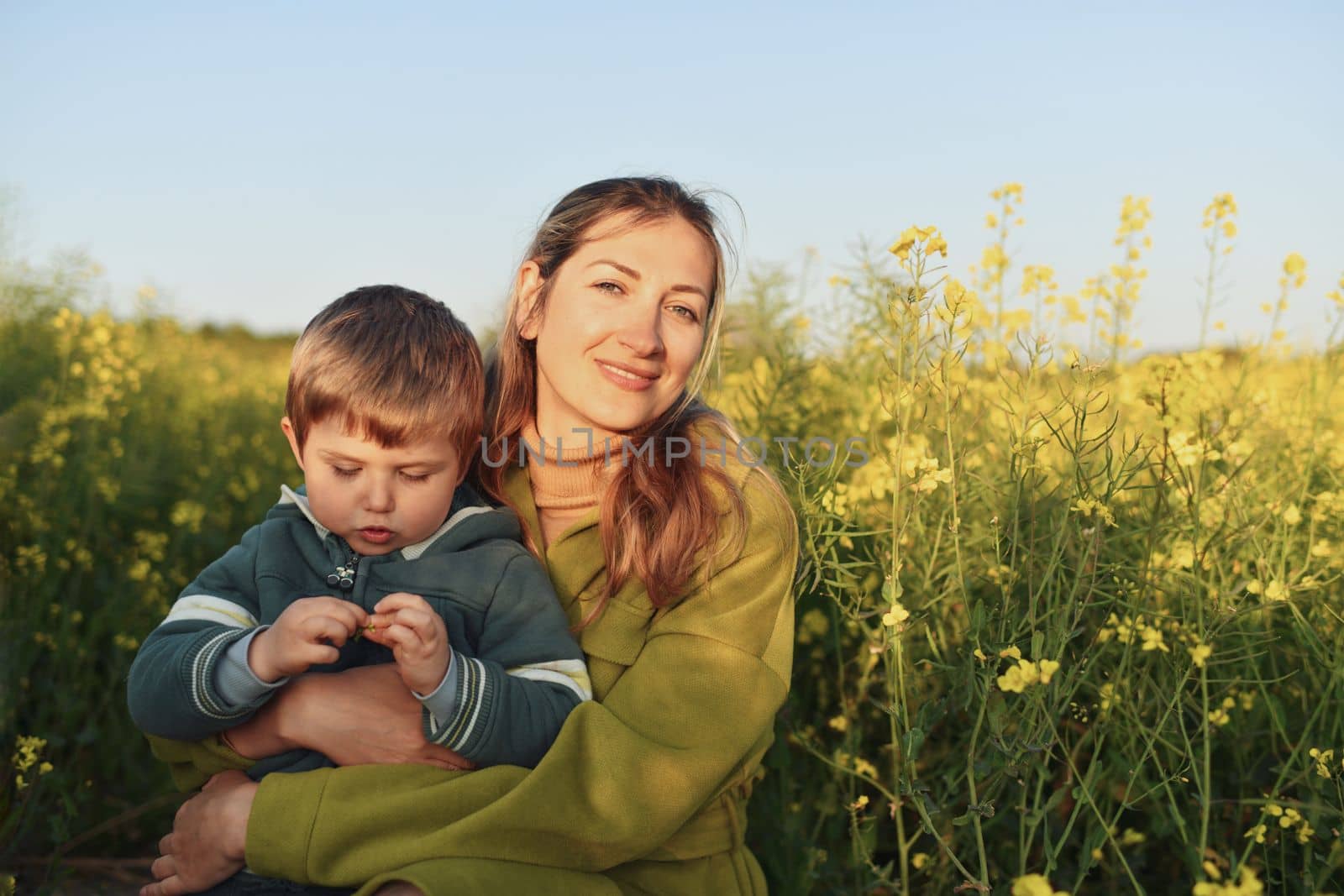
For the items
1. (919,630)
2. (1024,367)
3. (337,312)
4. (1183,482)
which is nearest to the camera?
(337,312)

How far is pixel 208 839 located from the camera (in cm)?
182

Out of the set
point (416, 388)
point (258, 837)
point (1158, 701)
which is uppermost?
point (416, 388)

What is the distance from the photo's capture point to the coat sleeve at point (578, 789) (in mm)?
1725

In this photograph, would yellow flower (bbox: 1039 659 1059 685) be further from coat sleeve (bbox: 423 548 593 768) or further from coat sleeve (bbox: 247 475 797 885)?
coat sleeve (bbox: 423 548 593 768)

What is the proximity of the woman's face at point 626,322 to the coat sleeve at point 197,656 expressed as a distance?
0.66 meters

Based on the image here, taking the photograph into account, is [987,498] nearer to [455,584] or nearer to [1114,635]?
[1114,635]

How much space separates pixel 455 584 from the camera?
1.90m

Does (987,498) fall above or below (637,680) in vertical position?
above

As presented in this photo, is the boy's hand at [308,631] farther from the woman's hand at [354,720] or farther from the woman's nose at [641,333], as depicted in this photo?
the woman's nose at [641,333]

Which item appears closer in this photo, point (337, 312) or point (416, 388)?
point (416, 388)

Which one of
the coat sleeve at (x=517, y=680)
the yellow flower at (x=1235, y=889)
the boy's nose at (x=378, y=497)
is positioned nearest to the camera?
the yellow flower at (x=1235, y=889)

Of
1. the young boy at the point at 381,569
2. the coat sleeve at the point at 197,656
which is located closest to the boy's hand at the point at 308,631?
the young boy at the point at 381,569

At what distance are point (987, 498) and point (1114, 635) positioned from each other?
425 mm

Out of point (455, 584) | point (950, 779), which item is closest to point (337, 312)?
point (455, 584)
